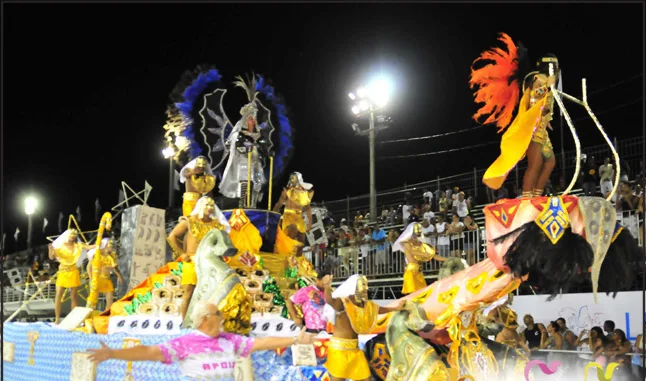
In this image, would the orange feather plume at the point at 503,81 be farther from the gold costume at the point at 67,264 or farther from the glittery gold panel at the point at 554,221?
the gold costume at the point at 67,264

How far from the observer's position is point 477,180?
599 inches

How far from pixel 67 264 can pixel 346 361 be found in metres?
6.64

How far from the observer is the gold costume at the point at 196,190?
9336 mm

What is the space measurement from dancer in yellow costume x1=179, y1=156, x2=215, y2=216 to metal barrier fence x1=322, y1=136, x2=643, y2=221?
5280 millimetres

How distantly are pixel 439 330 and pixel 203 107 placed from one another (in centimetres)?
581

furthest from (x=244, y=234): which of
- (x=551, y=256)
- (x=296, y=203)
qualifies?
(x=551, y=256)

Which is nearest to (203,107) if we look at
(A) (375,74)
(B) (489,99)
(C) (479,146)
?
(B) (489,99)

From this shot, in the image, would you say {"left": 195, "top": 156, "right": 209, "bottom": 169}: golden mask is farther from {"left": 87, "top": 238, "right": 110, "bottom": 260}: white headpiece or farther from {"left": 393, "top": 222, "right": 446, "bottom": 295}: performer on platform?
{"left": 87, "top": 238, "right": 110, "bottom": 260}: white headpiece

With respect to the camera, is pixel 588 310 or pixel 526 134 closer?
pixel 526 134

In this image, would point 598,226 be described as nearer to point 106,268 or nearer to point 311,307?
point 311,307

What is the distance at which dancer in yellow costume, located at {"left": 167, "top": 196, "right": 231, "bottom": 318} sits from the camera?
810cm

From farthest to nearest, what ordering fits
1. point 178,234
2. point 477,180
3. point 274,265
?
point 477,180, point 274,265, point 178,234

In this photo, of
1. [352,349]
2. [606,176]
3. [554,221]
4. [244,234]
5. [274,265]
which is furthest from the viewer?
[606,176]

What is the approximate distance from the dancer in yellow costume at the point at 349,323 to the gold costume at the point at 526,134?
149 cm
